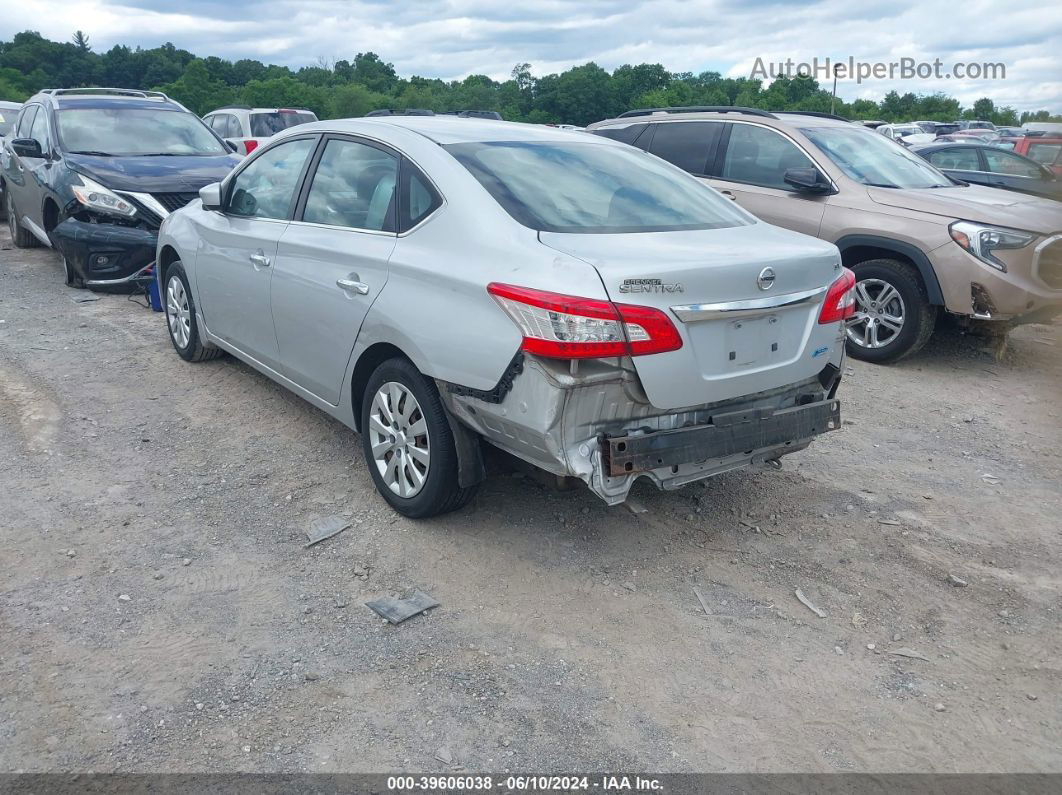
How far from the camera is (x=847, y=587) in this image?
150 inches

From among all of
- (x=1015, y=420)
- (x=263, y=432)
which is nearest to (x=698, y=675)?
(x=263, y=432)

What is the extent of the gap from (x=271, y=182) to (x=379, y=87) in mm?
65671

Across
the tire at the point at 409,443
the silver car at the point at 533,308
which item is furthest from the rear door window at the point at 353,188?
the tire at the point at 409,443

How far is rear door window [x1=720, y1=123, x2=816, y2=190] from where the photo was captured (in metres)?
7.76

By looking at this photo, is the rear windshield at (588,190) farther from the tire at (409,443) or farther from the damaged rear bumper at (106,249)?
the damaged rear bumper at (106,249)

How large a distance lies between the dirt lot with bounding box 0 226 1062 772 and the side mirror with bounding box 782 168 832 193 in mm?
2537

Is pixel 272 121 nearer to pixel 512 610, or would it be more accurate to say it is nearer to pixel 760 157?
pixel 760 157

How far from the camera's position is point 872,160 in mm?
7809

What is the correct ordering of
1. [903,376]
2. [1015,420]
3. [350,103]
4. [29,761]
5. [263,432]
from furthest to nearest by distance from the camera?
1. [350,103]
2. [903,376]
3. [1015,420]
4. [263,432]
5. [29,761]

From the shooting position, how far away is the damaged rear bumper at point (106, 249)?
26.5ft

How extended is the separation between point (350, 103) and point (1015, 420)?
174 feet

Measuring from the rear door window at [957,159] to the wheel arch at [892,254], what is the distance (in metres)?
7.32

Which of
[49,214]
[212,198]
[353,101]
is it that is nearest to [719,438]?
[212,198]

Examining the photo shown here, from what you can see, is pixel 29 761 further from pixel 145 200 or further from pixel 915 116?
pixel 915 116
